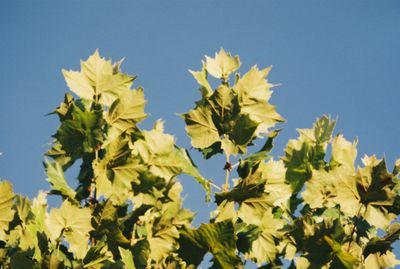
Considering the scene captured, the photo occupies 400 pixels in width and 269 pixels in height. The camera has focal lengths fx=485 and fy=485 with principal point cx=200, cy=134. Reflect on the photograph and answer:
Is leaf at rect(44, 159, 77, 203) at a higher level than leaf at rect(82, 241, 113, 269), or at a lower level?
higher

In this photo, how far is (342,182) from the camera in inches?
140

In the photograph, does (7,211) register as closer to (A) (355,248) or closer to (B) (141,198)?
(B) (141,198)

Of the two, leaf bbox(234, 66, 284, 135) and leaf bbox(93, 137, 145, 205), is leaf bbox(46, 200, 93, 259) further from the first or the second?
leaf bbox(234, 66, 284, 135)

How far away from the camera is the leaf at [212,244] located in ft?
10.3

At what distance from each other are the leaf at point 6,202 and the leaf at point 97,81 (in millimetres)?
853

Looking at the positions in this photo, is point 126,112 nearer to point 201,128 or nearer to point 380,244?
point 201,128

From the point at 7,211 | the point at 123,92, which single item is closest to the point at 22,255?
the point at 7,211

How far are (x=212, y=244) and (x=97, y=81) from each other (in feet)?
4.87

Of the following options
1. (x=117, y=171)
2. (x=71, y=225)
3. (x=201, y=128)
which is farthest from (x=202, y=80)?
(x=71, y=225)

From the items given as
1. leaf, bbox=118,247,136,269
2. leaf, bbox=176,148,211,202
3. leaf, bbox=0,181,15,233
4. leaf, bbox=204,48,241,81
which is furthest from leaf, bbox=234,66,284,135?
leaf, bbox=0,181,15,233

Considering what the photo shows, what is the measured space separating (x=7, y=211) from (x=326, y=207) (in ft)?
7.84

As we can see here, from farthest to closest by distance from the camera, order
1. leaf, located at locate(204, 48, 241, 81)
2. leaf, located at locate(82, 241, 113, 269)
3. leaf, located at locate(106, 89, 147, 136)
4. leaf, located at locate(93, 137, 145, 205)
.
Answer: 1. leaf, located at locate(204, 48, 241, 81)
2. leaf, located at locate(106, 89, 147, 136)
3. leaf, located at locate(93, 137, 145, 205)
4. leaf, located at locate(82, 241, 113, 269)

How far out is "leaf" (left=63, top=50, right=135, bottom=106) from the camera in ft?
11.9

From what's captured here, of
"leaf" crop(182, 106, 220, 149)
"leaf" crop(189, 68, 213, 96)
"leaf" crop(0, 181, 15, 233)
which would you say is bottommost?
"leaf" crop(0, 181, 15, 233)
